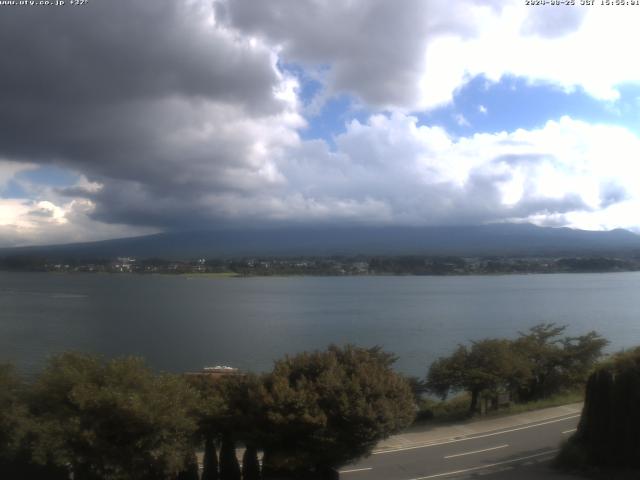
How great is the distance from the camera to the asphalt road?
38.7 ft

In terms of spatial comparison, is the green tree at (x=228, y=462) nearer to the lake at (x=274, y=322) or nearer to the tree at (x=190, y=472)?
the tree at (x=190, y=472)

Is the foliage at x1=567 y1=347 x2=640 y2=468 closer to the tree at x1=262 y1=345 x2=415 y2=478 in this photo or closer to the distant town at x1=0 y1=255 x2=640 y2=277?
the tree at x1=262 y1=345 x2=415 y2=478

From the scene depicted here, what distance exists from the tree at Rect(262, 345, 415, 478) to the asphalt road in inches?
75.9

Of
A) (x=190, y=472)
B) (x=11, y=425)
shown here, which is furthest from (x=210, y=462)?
(x=11, y=425)

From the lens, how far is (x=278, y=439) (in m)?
10.0

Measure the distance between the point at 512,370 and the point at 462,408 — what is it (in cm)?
225

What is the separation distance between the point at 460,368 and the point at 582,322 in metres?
Result: 35.7

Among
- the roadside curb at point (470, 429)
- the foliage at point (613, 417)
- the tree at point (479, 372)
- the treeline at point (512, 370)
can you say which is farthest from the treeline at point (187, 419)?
the treeline at point (512, 370)

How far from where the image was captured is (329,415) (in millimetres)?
10055

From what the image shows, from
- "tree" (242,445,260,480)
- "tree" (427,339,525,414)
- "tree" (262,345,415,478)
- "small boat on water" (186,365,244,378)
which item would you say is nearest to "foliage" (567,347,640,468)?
"tree" (262,345,415,478)

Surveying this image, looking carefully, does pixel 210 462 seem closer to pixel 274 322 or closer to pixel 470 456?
pixel 470 456

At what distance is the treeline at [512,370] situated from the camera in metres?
18.6

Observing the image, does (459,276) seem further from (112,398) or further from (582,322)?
(112,398)

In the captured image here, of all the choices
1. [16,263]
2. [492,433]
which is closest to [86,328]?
[492,433]
